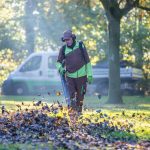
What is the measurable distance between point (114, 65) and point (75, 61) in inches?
413

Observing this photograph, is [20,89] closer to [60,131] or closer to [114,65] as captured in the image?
[114,65]

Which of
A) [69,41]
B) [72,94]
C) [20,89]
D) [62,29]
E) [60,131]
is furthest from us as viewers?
[62,29]

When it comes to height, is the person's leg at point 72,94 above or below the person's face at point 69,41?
below

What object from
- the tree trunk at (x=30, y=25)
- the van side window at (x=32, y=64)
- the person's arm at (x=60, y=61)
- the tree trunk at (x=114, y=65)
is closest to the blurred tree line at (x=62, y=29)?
the tree trunk at (x=30, y=25)

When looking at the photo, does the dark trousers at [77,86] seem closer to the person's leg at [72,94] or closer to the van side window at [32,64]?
the person's leg at [72,94]

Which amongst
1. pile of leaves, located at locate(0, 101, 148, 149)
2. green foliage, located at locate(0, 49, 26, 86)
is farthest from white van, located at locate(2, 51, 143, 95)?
pile of leaves, located at locate(0, 101, 148, 149)

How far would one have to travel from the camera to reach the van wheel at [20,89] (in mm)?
32938

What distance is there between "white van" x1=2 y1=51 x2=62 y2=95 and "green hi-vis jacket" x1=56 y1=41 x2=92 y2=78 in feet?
63.8

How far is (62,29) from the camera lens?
48438mm

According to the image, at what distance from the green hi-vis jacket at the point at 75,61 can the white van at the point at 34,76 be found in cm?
1945

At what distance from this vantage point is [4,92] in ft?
108

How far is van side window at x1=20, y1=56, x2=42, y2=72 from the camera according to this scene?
32.8 metres

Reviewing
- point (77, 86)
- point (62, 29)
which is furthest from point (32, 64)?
point (77, 86)

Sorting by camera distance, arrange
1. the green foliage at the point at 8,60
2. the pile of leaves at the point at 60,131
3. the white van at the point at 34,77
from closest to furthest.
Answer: the pile of leaves at the point at 60,131
the white van at the point at 34,77
the green foliage at the point at 8,60
